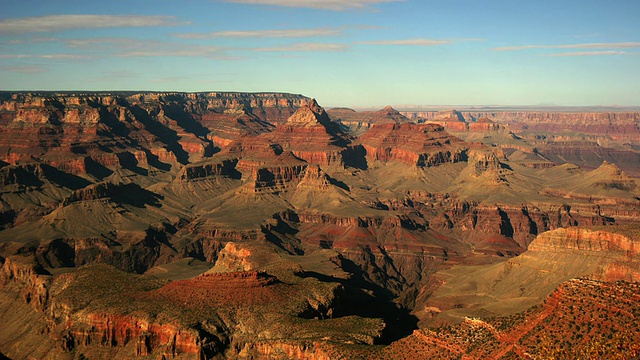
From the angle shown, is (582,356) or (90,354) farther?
(90,354)

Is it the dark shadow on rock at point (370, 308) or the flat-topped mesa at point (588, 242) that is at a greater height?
the flat-topped mesa at point (588, 242)

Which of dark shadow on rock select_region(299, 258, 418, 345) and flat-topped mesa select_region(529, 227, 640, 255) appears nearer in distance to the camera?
dark shadow on rock select_region(299, 258, 418, 345)

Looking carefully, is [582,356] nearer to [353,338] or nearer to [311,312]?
[353,338]

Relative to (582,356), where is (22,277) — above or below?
below

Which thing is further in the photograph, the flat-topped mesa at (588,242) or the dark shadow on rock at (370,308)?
the flat-topped mesa at (588,242)

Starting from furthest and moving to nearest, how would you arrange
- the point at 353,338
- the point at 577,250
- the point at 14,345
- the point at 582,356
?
the point at 577,250, the point at 14,345, the point at 353,338, the point at 582,356

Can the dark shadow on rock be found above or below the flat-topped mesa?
below

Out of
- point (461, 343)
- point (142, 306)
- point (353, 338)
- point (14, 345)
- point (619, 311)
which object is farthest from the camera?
point (14, 345)

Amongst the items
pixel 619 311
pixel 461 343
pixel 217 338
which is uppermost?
pixel 619 311

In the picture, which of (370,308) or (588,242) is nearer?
(370,308)

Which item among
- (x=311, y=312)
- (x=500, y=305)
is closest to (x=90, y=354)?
(x=311, y=312)

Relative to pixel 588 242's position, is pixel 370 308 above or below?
below
